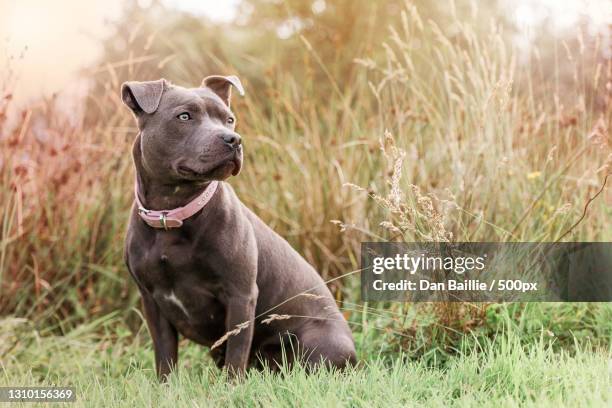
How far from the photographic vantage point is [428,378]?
3.19 m

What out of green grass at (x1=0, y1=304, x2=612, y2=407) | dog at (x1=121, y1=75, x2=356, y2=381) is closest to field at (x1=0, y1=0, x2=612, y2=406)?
green grass at (x1=0, y1=304, x2=612, y2=407)

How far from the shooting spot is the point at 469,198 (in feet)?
13.7

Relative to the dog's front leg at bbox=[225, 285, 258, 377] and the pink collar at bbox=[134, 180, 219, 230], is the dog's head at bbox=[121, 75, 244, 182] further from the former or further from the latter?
the dog's front leg at bbox=[225, 285, 258, 377]

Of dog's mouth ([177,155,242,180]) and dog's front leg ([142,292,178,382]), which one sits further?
dog's front leg ([142,292,178,382])

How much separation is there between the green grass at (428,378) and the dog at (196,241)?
0.63 ft

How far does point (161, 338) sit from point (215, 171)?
0.94 m

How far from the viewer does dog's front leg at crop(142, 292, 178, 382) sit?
364 cm

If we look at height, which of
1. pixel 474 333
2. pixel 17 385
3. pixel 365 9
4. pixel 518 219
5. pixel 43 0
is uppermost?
pixel 365 9

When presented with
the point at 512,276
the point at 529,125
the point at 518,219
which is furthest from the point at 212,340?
the point at 529,125

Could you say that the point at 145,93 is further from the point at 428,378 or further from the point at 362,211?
the point at 362,211

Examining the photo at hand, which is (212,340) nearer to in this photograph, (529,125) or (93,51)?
(529,125)

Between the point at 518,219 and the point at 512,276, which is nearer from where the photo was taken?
the point at 512,276

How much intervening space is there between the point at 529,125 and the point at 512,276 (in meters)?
1.19

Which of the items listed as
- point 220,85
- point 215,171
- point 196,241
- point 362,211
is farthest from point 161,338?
point 362,211
